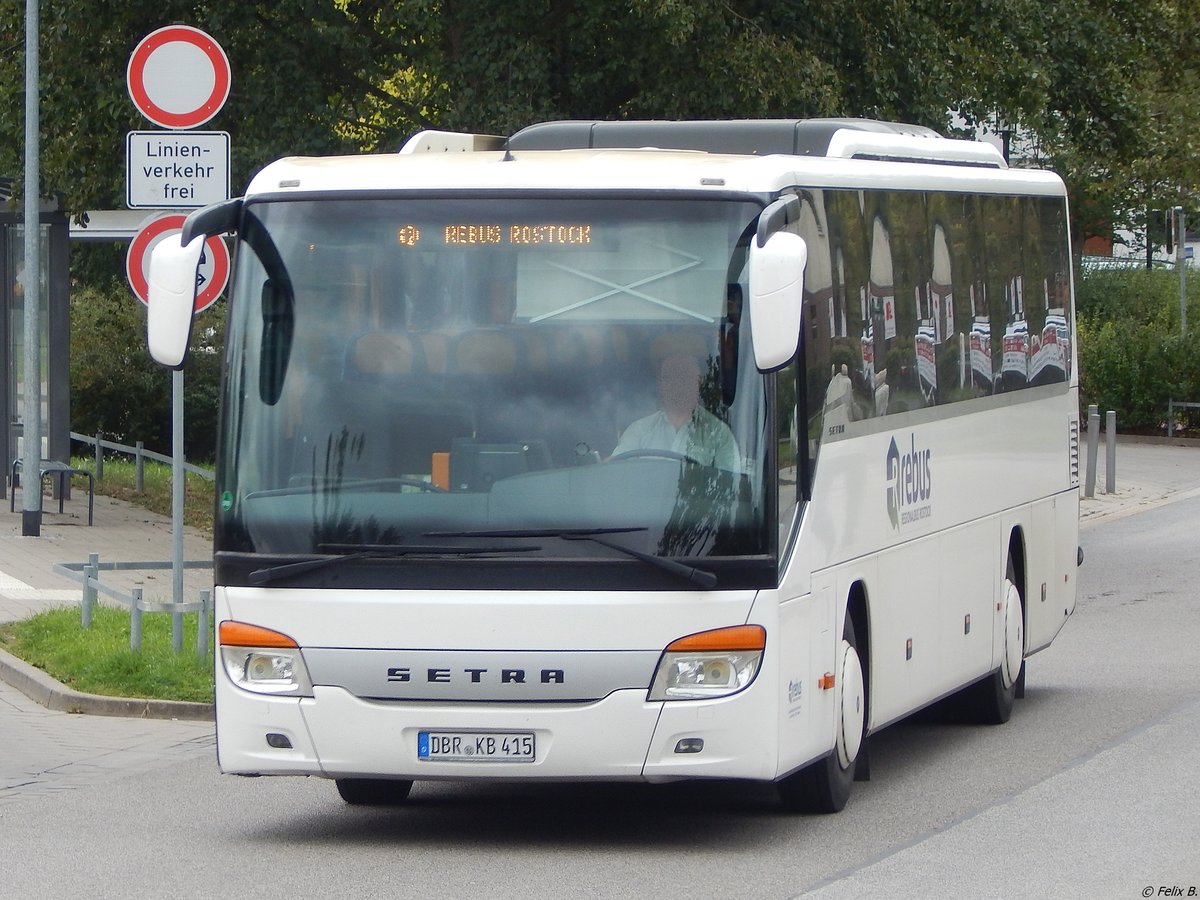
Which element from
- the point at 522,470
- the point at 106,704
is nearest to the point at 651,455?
the point at 522,470

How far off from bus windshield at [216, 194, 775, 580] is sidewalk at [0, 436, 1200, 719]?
4.31m

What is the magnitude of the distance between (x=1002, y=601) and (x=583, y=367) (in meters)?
4.60

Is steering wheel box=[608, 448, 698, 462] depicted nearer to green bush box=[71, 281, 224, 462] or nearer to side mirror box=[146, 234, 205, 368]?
side mirror box=[146, 234, 205, 368]

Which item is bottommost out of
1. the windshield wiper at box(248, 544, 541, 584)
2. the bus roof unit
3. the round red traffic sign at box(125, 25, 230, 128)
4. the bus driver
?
the windshield wiper at box(248, 544, 541, 584)

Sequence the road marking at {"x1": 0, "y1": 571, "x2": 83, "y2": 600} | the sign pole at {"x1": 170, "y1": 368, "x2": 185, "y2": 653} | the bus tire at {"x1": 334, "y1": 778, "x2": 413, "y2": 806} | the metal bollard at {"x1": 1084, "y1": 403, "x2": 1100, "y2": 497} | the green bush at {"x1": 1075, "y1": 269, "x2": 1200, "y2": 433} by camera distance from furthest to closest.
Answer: the green bush at {"x1": 1075, "y1": 269, "x2": 1200, "y2": 433}, the metal bollard at {"x1": 1084, "y1": 403, "x2": 1100, "y2": 497}, the road marking at {"x1": 0, "y1": 571, "x2": 83, "y2": 600}, the sign pole at {"x1": 170, "y1": 368, "x2": 185, "y2": 653}, the bus tire at {"x1": 334, "y1": 778, "x2": 413, "y2": 806}

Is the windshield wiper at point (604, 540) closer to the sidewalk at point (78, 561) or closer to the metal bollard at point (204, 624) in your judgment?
the sidewalk at point (78, 561)

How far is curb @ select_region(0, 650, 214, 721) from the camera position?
40.6ft

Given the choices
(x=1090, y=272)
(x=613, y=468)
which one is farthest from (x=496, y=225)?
(x=1090, y=272)

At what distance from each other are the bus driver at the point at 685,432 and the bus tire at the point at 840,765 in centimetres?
133

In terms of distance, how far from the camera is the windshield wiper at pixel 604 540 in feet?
26.6

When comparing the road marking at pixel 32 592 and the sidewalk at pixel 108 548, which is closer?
the sidewalk at pixel 108 548

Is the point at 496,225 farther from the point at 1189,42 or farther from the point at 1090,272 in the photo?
the point at 1090,272

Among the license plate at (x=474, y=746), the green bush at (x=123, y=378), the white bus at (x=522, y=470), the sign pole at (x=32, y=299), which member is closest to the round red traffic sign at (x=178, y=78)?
the white bus at (x=522, y=470)

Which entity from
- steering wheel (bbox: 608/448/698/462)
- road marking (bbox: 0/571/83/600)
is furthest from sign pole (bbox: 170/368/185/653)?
steering wheel (bbox: 608/448/698/462)
